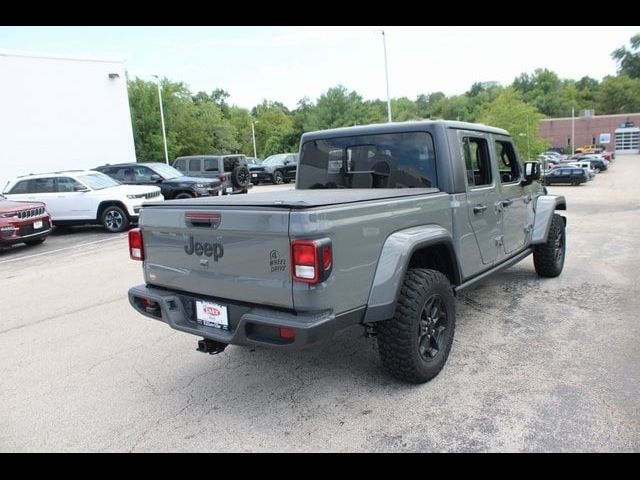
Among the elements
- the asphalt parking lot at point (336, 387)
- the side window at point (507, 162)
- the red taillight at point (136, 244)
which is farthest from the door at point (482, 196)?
the red taillight at point (136, 244)

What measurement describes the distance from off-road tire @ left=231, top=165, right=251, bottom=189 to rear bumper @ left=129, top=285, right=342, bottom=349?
547 inches

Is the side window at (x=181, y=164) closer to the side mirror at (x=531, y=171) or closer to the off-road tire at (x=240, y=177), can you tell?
the off-road tire at (x=240, y=177)

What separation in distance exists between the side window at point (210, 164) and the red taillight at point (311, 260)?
15.2 metres

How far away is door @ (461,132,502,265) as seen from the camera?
423cm

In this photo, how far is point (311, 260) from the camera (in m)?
2.71

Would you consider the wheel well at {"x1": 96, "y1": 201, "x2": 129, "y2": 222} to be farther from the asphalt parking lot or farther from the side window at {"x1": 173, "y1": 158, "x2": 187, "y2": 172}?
the asphalt parking lot

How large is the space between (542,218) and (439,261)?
8.12 ft

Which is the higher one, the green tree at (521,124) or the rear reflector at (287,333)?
the green tree at (521,124)

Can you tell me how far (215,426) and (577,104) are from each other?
122 metres

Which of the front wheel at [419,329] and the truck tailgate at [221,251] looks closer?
the truck tailgate at [221,251]

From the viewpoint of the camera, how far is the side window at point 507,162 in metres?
5.02

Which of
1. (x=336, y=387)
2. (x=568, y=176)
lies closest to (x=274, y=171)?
(x=568, y=176)
